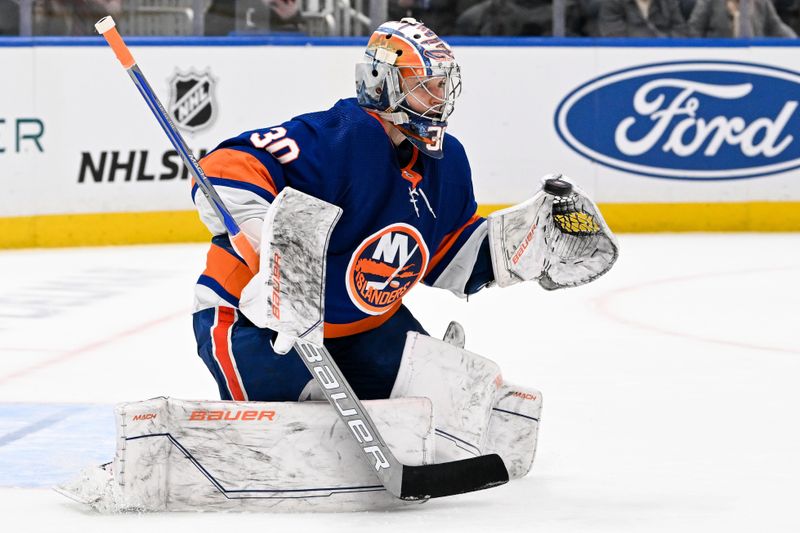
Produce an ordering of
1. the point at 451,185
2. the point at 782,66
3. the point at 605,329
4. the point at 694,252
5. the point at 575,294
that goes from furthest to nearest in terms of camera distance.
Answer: the point at 782,66, the point at 694,252, the point at 575,294, the point at 605,329, the point at 451,185

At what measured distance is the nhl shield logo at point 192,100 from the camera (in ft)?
22.0

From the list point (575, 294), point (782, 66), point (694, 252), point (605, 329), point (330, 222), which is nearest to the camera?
point (330, 222)

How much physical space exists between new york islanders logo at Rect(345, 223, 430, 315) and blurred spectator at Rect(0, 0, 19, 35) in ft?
14.4

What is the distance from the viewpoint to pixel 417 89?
260cm

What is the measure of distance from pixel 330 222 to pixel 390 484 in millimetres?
453

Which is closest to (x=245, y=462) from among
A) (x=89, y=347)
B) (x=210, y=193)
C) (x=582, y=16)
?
(x=210, y=193)

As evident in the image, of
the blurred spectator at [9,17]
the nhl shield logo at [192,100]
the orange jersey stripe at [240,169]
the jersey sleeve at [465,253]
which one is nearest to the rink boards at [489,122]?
the nhl shield logo at [192,100]

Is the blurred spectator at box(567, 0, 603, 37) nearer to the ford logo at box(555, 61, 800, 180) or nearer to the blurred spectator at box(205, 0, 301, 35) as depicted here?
the ford logo at box(555, 61, 800, 180)

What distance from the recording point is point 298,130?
2551 mm

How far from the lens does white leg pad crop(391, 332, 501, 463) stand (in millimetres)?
2580

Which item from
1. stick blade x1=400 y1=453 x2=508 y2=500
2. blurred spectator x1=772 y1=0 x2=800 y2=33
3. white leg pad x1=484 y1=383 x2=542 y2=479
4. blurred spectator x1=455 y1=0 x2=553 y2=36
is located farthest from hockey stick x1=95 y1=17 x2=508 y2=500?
blurred spectator x1=772 y1=0 x2=800 y2=33

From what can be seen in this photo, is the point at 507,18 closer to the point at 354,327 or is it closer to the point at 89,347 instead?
the point at 89,347

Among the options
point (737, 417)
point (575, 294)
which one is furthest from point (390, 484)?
point (575, 294)

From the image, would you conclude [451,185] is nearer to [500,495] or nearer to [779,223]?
[500,495]
